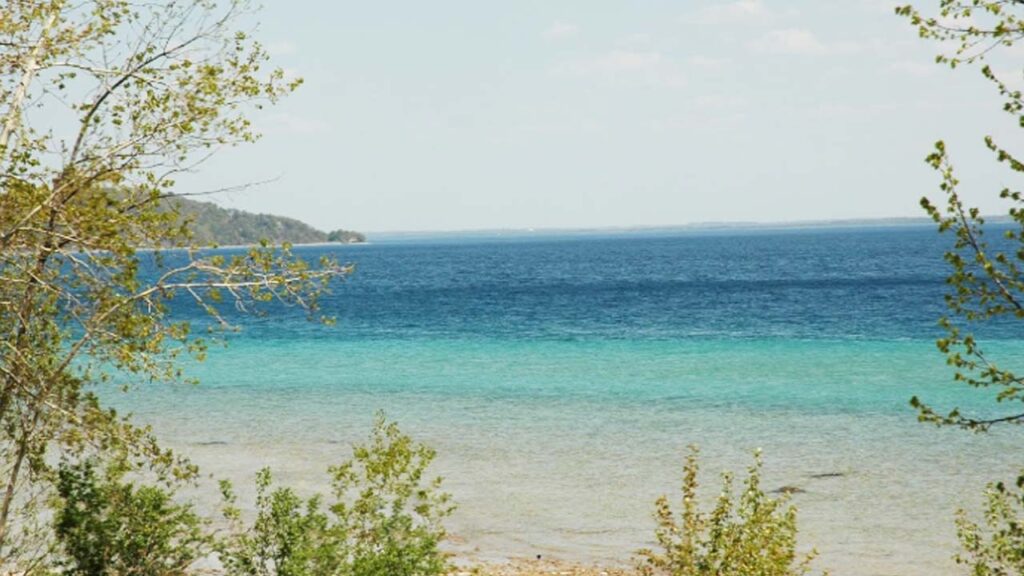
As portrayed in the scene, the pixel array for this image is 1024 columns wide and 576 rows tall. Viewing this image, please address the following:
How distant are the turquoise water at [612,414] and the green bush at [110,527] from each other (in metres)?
6.97

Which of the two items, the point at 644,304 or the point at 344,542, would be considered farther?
the point at 644,304

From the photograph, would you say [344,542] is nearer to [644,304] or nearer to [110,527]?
[110,527]

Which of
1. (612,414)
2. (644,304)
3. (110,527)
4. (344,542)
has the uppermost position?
(110,527)

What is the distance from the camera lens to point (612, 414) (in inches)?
1228

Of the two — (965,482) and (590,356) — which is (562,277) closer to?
(590,356)

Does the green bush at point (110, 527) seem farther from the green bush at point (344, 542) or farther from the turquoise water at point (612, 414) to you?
the turquoise water at point (612, 414)

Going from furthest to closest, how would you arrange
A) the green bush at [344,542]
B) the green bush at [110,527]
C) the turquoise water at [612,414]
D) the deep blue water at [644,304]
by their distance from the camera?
1. the deep blue water at [644,304]
2. the turquoise water at [612,414]
3. the green bush at [110,527]
4. the green bush at [344,542]

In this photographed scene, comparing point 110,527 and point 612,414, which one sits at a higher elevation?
point 110,527

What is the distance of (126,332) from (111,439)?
42.8 inches

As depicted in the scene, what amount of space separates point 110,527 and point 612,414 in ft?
68.4

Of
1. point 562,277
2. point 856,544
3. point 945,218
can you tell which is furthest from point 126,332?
point 562,277

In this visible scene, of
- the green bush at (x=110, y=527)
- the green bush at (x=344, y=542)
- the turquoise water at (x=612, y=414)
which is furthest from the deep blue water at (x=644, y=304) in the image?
the green bush at (x=110, y=527)

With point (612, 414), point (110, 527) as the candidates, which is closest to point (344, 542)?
point (110, 527)

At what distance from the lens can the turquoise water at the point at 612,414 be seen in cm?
1981
